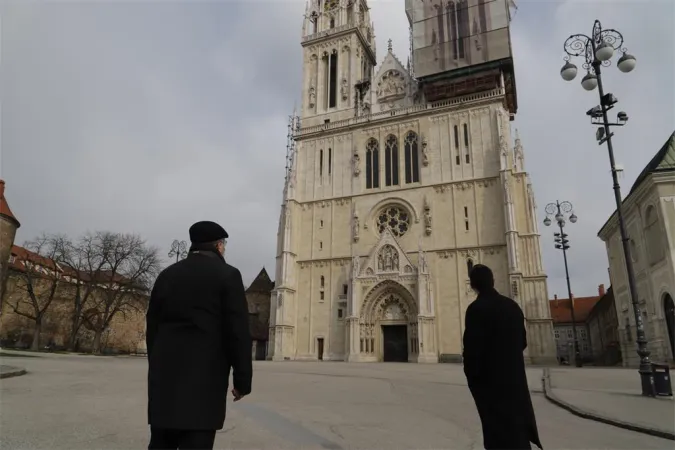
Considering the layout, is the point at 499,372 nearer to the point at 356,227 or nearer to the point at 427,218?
the point at 427,218

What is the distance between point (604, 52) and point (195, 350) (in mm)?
12363

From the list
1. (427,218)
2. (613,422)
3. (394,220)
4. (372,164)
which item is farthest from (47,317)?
(613,422)

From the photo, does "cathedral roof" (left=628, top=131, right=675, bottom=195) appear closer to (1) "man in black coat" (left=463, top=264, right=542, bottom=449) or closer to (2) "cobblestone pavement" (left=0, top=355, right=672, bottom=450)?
(2) "cobblestone pavement" (left=0, top=355, right=672, bottom=450)

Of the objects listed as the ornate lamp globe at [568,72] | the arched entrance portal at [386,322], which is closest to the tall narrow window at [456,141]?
the arched entrance portal at [386,322]

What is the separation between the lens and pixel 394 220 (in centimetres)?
3272

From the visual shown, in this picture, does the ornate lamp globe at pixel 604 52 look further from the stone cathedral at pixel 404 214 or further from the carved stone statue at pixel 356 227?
the carved stone statue at pixel 356 227

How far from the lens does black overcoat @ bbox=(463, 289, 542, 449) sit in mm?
3137

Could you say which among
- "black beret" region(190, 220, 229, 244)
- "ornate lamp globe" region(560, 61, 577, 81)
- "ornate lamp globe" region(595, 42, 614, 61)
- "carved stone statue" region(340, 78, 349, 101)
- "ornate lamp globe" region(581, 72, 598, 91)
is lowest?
"black beret" region(190, 220, 229, 244)

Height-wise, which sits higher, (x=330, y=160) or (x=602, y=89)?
(x=330, y=160)

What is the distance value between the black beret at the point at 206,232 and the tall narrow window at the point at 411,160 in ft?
101

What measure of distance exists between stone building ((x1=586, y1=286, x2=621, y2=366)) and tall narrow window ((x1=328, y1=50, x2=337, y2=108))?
26873 mm

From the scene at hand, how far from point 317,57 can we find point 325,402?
124 feet

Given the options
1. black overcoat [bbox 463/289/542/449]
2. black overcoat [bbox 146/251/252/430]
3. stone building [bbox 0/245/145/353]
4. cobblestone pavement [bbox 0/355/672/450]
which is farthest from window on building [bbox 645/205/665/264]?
stone building [bbox 0/245/145/353]

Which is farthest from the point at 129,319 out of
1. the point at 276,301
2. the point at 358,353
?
the point at 358,353
